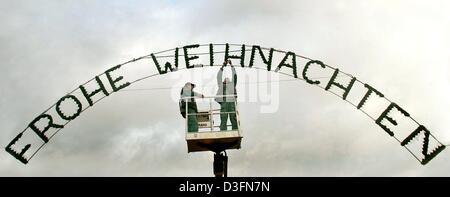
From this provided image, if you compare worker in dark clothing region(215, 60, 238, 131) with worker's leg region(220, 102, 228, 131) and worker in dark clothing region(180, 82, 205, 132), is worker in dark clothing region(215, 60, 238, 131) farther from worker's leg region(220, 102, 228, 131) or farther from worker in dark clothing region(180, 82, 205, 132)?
worker in dark clothing region(180, 82, 205, 132)

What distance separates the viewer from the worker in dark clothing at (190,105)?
14.7m

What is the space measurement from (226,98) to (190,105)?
3.51 ft

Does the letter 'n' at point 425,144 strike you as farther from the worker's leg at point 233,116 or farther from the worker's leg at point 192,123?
the worker's leg at point 192,123

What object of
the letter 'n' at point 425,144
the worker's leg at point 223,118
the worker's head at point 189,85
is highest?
the worker's head at point 189,85

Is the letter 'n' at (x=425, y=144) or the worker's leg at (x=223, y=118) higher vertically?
the worker's leg at (x=223, y=118)

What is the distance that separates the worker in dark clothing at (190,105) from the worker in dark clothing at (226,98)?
615 millimetres

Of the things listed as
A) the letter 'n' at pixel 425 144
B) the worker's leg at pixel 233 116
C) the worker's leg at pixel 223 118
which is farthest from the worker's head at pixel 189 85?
the letter 'n' at pixel 425 144

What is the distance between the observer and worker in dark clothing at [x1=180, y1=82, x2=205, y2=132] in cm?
1469

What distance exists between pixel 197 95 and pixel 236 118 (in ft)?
4.84

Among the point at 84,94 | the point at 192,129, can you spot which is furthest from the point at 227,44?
the point at 84,94

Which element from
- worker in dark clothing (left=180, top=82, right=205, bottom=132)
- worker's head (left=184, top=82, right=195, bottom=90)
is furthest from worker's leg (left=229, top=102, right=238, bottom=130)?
worker's head (left=184, top=82, right=195, bottom=90)

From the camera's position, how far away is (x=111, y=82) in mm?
15117

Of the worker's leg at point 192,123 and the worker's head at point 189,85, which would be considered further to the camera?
the worker's head at point 189,85
